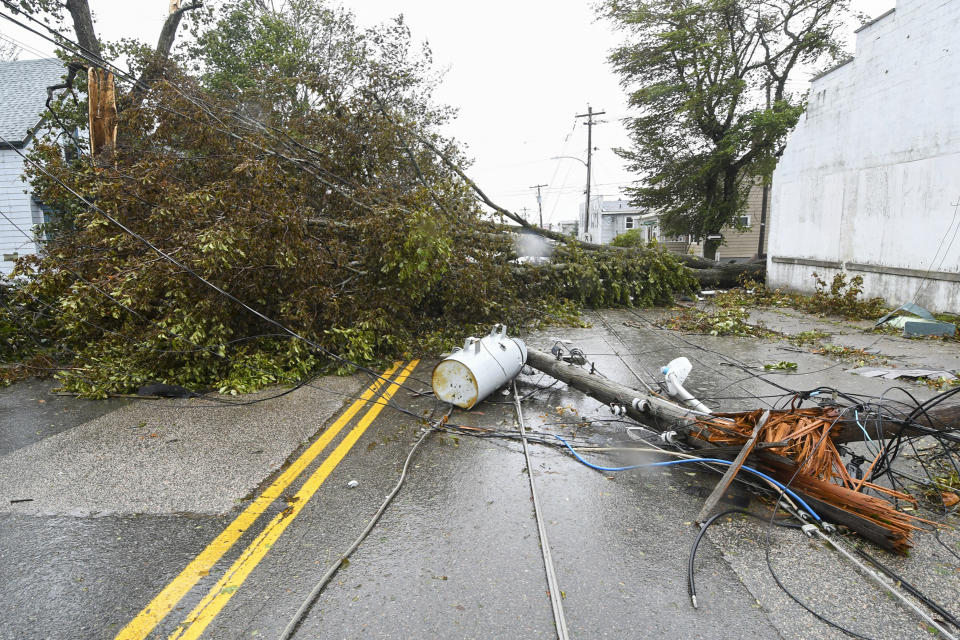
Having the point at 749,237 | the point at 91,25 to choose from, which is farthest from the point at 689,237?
the point at 91,25

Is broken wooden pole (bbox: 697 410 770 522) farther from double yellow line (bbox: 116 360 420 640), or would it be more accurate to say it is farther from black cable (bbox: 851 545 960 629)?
double yellow line (bbox: 116 360 420 640)

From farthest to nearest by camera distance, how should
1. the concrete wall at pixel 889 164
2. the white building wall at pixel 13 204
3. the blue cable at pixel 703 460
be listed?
the white building wall at pixel 13 204 < the concrete wall at pixel 889 164 < the blue cable at pixel 703 460

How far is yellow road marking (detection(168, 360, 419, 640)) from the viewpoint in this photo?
103 inches

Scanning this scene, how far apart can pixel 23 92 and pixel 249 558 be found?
21871 millimetres

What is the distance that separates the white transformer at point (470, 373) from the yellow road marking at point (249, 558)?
1.28 metres

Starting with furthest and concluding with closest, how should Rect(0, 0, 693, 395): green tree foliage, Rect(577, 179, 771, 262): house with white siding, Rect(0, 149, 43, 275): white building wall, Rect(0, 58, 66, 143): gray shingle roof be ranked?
Rect(577, 179, 771, 262): house with white siding → Rect(0, 149, 43, 275): white building wall → Rect(0, 58, 66, 143): gray shingle roof → Rect(0, 0, 693, 395): green tree foliage

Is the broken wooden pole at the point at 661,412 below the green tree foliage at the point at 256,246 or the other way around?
below

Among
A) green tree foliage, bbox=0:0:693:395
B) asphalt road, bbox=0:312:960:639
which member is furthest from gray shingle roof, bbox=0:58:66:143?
asphalt road, bbox=0:312:960:639

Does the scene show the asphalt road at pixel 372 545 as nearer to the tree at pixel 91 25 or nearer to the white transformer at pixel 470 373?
the white transformer at pixel 470 373

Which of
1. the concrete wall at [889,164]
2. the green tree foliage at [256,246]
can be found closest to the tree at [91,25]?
the green tree foliage at [256,246]

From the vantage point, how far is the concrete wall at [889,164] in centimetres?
1159

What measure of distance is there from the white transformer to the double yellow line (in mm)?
1214

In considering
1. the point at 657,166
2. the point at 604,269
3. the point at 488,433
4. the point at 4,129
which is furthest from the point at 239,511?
the point at 657,166

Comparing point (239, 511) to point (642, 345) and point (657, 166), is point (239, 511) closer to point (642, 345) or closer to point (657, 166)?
point (642, 345)
